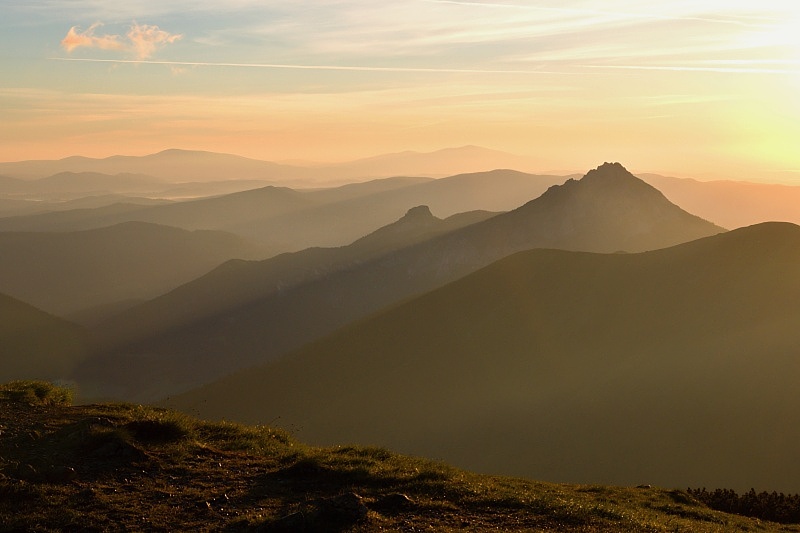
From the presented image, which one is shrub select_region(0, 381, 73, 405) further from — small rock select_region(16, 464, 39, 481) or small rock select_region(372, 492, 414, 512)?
small rock select_region(372, 492, 414, 512)

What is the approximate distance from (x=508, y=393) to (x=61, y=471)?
7398 centimetres

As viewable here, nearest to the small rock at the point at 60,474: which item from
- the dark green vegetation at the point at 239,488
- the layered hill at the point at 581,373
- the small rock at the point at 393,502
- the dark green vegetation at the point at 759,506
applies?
the dark green vegetation at the point at 239,488

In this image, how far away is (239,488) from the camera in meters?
15.6

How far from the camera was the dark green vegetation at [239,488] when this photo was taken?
44.7ft

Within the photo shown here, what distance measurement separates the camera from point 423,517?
46.9 ft

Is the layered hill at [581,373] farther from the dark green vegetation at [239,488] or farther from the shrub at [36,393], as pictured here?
the dark green vegetation at [239,488]

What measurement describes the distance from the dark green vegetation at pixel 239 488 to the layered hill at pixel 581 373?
1868 inches

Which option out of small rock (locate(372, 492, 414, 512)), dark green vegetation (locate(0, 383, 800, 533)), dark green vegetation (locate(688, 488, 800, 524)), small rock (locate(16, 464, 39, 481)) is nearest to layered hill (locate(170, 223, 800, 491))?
dark green vegetation (locate(688, 488, 800, 524))

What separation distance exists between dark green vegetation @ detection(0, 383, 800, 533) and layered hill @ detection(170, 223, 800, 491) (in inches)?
1868

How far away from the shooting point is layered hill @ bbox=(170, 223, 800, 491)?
6397 centimetres

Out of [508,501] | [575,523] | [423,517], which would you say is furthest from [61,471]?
[575,523]

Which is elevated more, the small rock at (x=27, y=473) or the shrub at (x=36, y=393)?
the shrub at (x=36, y=393)

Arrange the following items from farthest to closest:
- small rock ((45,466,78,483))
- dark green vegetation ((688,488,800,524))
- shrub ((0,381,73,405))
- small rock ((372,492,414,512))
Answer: dark green vegetation ((688,488,800,524)) < shrub ((0,381,73,405)) < small rock ((45,466,78,483)) < small rock ((372,492,414,512))

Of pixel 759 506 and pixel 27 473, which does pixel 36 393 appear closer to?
pixel 27 473
